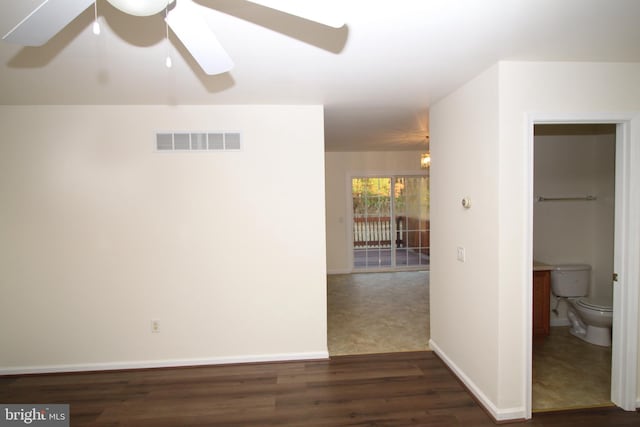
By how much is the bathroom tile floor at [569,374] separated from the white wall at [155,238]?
1802 millimetres

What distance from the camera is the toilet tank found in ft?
10.9

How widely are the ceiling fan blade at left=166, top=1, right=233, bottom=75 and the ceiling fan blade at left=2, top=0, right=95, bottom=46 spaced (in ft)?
0.88

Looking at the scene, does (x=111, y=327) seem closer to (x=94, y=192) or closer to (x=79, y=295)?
(x=79, y=295)

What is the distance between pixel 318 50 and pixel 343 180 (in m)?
4.56

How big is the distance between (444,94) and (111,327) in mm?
3570

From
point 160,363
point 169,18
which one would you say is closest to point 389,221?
point 160,363

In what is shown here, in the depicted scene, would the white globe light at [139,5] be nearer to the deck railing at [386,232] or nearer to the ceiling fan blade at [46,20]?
the ceiling fan blade at [46,20]

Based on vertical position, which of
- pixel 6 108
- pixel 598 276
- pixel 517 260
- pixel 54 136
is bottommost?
pixel 598 276

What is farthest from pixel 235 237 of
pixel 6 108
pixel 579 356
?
pixel 579 356

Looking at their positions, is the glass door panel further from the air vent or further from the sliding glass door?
the air vent

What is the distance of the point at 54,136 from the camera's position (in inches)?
109

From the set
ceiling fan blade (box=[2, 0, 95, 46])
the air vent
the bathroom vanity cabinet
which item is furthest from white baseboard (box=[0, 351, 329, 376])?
ceiling fan blade (box=[2, 0, 95, 46])

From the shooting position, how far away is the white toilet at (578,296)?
3098 mm

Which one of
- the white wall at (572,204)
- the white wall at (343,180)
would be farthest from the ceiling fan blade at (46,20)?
the white wall at (343,180)
